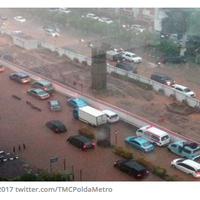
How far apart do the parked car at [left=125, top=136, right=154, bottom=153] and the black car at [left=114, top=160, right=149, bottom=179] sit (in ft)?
1.20

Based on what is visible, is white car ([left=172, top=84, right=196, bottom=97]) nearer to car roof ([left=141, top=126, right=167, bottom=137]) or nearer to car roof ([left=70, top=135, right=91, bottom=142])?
car roof ([left=141, top=126, right=167, bottom=137])

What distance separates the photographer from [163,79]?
5793 millimetres

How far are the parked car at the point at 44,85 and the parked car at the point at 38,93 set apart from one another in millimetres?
111

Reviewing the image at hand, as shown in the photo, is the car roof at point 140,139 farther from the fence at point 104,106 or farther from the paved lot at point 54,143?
the fence at point 104,106

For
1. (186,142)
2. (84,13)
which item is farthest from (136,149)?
(84,13)

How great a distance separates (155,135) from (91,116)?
762 mm

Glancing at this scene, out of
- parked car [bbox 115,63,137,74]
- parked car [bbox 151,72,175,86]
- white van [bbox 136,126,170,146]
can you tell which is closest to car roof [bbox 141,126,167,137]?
white van [bbox 136,126,170,146]

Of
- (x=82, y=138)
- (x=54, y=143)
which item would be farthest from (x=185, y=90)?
(x=54, y=143)

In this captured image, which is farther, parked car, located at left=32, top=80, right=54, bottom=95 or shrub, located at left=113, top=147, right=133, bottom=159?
parked car, located at left=32, top=80, right=54, bottom=95

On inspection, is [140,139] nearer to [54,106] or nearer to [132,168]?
[132,168]

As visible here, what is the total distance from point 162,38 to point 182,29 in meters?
0.43

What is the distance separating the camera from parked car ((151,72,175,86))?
5.77 m

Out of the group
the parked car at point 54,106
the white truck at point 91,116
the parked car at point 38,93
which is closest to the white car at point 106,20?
the parked car at point 38,93
